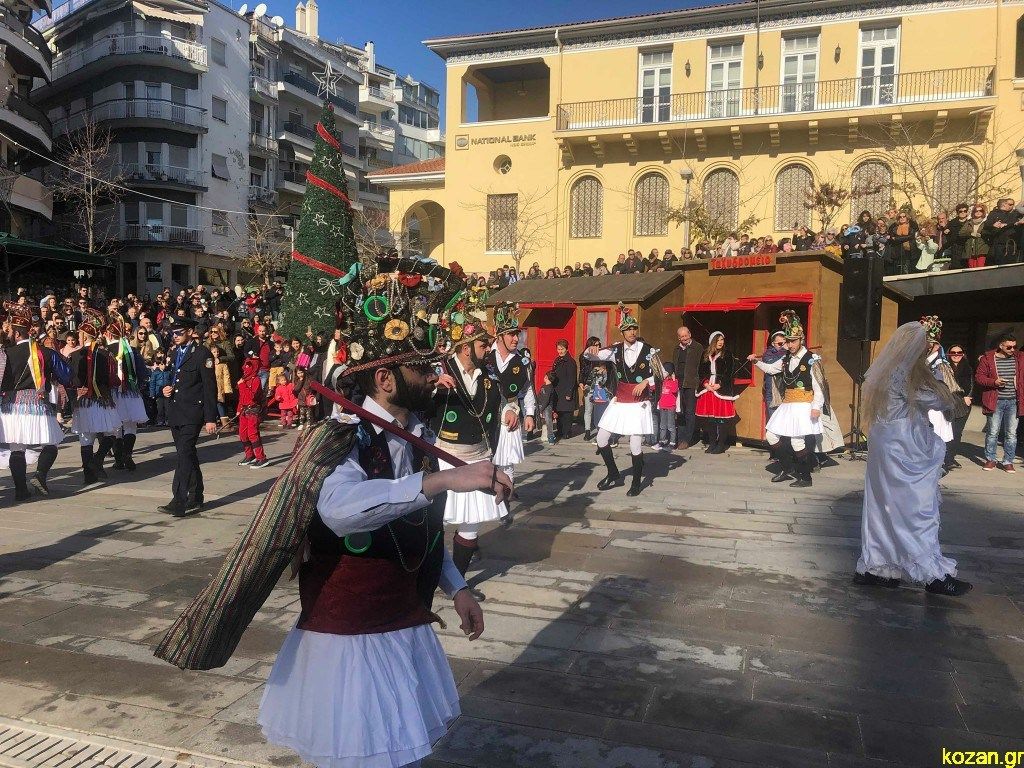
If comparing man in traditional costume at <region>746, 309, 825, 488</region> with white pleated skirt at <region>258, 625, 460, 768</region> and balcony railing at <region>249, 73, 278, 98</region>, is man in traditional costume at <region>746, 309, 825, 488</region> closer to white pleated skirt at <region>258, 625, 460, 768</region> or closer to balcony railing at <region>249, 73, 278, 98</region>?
white pleated skirt at <region>258, 625, 460, 768</region>

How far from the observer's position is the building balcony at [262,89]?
161ft

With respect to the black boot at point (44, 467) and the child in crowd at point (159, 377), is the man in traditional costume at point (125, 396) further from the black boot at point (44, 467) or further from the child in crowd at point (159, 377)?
the child in crowd at point (159, 377)

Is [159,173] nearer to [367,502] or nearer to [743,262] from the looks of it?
[743,262]

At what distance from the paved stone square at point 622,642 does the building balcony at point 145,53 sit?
41416 mm

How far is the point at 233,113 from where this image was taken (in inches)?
1890

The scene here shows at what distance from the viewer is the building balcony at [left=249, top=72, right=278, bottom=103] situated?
49156 millimetres

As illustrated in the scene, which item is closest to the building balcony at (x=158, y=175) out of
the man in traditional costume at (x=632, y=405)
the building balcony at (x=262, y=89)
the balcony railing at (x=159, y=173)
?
the balcony railing at (x=159, y=173)

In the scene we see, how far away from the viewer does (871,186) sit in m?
23.9

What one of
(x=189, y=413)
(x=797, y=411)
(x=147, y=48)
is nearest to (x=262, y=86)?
(x=147, y=48)

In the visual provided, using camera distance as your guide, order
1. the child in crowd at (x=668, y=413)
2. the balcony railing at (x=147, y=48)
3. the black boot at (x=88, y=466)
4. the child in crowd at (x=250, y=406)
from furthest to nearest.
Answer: the balcony railing at (x=147, y=48), the child in crowd at (x=668, y=413), the child in crowd at (x=250, y=406), the black boot at (x=88, y=466)

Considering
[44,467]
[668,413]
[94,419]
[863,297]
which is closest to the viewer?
[44,467]

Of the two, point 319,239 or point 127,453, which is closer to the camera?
point 127,453

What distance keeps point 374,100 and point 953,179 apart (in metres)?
47.8

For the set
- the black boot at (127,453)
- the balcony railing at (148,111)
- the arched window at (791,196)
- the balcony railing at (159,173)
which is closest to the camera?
the black boot at (127,453)
